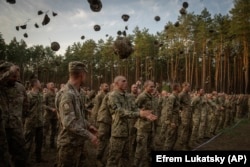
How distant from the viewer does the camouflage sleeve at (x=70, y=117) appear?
4.08 metres

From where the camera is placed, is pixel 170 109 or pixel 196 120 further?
pixel 196 120

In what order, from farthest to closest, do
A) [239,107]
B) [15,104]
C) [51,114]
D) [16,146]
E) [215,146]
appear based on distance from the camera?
[239,107] < [215,146] < [51,114] < [15,104] < [16,146]

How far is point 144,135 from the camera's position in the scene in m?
7.55

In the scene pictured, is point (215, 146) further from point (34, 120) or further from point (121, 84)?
point (34, 120)

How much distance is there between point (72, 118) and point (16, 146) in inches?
79.4

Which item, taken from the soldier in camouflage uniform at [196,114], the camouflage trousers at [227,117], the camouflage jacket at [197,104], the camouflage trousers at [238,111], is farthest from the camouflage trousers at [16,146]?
the camouflage trousers at [238,111]

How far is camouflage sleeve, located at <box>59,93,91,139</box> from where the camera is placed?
13.4ft

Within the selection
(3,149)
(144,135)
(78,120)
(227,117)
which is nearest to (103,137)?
(144,135)

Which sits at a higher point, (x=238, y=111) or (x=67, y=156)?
(x=238, y=111)

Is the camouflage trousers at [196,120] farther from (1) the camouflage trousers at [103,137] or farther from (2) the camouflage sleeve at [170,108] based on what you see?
(1) the camouflage trousers at [103,137]

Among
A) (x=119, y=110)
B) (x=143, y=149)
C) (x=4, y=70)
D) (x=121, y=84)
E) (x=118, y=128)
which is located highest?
(x=4, y=70)

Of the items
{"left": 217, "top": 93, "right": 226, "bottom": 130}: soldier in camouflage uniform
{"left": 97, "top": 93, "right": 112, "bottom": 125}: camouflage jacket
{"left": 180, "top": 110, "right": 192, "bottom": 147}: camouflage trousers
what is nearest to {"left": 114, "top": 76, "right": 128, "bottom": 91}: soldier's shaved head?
{"left": 97, "top": 93, "right": 112, "bottom": 125}: camouflage jacket

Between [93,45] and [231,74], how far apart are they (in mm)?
33131

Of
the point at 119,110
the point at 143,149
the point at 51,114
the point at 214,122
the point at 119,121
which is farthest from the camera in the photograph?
the point at 214,122
